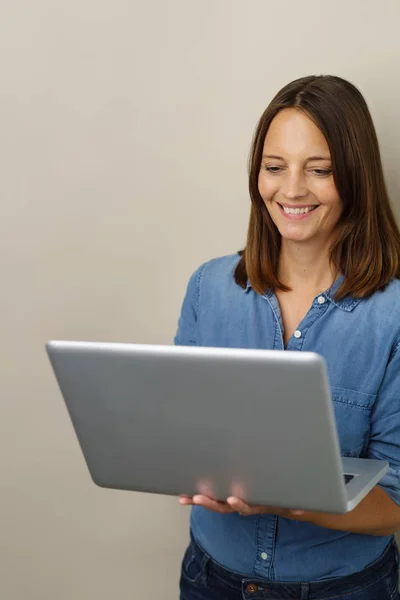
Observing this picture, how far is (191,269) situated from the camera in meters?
2.24

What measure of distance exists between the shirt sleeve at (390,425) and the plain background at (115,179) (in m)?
0.50

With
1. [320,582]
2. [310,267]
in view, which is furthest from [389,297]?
[320,582]

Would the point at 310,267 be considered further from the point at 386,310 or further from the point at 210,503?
the point at 210,503

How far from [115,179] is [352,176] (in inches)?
28.5

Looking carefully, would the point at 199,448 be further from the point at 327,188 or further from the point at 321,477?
the point at 327,188

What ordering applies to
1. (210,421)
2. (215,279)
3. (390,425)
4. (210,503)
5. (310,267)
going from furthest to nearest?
1. (215,279)
2. (310,267)
3. (390,425)
4. (210,503)
5. (210,421)

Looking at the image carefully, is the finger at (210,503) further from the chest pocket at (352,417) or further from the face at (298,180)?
the face at (298,180)

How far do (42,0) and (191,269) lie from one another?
0.70 meters

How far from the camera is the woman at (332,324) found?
1.68 metres

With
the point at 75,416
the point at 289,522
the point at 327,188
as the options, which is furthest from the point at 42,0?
the point at 289,522

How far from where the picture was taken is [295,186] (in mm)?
1694

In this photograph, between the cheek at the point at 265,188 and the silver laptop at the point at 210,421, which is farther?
the cheek at the point at 265,188

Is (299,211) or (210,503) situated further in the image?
(299,211)

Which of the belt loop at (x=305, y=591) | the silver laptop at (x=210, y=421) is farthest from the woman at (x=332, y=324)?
the silver laptop at (x=210, y=421)
